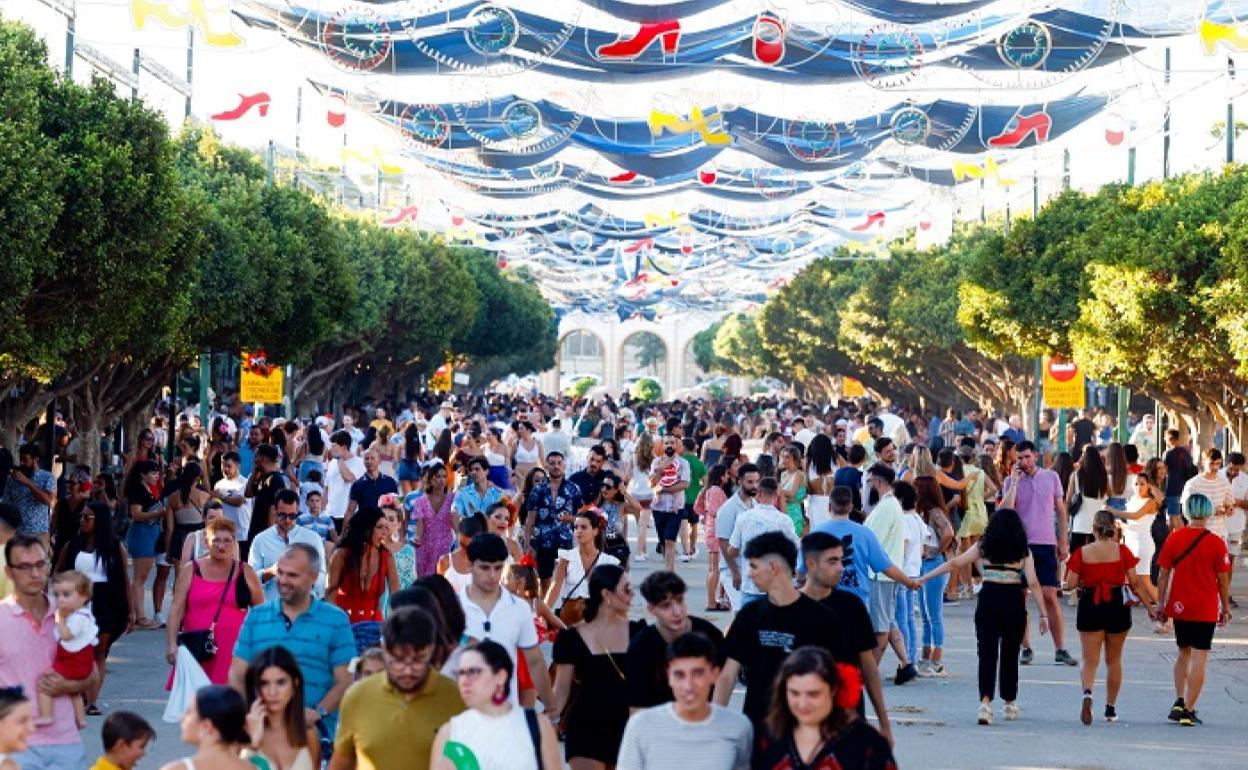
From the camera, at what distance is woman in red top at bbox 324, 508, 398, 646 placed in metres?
10.9

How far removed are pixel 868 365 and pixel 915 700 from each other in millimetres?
61949

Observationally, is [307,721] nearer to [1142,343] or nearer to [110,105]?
[110,105]

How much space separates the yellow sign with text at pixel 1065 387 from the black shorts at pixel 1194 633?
21.2 metres

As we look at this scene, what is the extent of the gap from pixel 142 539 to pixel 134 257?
3.29 m

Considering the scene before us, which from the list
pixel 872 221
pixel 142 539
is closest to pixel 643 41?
pixel 142 539

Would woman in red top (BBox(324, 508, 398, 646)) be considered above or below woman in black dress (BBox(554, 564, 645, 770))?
above

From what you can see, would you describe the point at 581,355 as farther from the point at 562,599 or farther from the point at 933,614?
the point at 562,599

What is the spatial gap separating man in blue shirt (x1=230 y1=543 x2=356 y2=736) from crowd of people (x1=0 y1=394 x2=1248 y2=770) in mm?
10

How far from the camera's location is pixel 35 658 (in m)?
8.75

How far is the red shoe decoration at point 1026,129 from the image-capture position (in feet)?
99.5

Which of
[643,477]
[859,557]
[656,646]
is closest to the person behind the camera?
[656,646]

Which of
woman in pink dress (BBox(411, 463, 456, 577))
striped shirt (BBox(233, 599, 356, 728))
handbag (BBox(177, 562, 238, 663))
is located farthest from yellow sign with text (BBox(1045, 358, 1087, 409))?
striped shirt (BBox(233, 599, 356, 728))

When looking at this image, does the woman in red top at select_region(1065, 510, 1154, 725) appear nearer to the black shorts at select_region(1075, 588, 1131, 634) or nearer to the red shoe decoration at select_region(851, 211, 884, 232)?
the black shorts at select_region(1075, 588, 1131, 634)

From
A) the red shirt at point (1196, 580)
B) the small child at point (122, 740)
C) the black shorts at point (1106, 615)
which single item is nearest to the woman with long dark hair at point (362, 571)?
the small child at point (122, 740)
